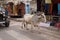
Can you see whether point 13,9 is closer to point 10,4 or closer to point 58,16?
point 10,4

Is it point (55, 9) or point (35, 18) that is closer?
point (35, 18)

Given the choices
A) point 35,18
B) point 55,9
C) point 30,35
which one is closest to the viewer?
point 30,35

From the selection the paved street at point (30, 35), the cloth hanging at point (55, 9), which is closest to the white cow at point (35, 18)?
the paved street at point (30, 35)

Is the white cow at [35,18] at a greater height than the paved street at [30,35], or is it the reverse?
the white cow at [35,18]

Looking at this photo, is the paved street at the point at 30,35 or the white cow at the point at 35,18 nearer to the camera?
the paved street at the point at 30,35

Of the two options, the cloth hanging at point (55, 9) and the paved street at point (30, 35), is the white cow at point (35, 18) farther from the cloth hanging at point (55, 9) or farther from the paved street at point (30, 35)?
the cloth hanging at point (55, 9)

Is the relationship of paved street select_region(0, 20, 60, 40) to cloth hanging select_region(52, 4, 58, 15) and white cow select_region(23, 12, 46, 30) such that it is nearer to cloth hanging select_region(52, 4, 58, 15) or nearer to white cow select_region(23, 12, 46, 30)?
white cow select_region(23, 12, 46, 30)

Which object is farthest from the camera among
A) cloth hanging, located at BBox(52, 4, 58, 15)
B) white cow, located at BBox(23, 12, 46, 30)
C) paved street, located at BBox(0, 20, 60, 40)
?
cloth hanging, located at BBox(52, 4, 58, 15)

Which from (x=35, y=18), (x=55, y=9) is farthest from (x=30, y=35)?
(x=55, y=9)

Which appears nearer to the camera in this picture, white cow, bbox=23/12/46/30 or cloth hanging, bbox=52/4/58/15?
white cow, bbox=23/12/46/30

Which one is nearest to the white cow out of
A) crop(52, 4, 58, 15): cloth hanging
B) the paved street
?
the paved street

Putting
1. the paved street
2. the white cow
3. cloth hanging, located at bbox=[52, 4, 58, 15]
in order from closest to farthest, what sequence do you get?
the paved street, the white cow, cloth hanging, located at bbox=[52, 4, 58, 15]

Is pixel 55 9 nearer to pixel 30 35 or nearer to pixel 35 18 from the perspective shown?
pixel 35 18

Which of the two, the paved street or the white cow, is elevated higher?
the white cow
